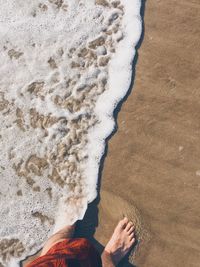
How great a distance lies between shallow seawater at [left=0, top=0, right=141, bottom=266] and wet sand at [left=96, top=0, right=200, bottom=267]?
0.55ft

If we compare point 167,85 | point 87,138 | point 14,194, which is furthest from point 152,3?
point 14,194

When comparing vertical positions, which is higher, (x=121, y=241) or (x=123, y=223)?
(x=123, y=223)

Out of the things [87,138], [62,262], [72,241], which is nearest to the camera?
[62,262]

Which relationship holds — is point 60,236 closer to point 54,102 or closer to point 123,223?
point 123,223

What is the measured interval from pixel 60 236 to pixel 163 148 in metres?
1.20

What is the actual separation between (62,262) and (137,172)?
99cm

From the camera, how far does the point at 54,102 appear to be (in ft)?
11.9

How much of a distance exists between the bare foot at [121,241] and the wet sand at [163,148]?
0.08 m

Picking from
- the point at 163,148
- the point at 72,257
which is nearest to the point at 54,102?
the point at 163,148

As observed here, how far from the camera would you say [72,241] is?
3.37 metres

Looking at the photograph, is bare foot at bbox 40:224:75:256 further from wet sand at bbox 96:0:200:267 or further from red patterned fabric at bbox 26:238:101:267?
wet sand at bbox 96:0:200:267

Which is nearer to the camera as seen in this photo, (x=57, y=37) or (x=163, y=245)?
(x=163, y=245)

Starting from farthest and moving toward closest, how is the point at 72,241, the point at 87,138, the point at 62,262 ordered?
1. the point at 87,138
2. the point at 72,241
3. the point at 62,262

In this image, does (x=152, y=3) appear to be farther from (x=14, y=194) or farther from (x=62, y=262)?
(x=62, y=262)
